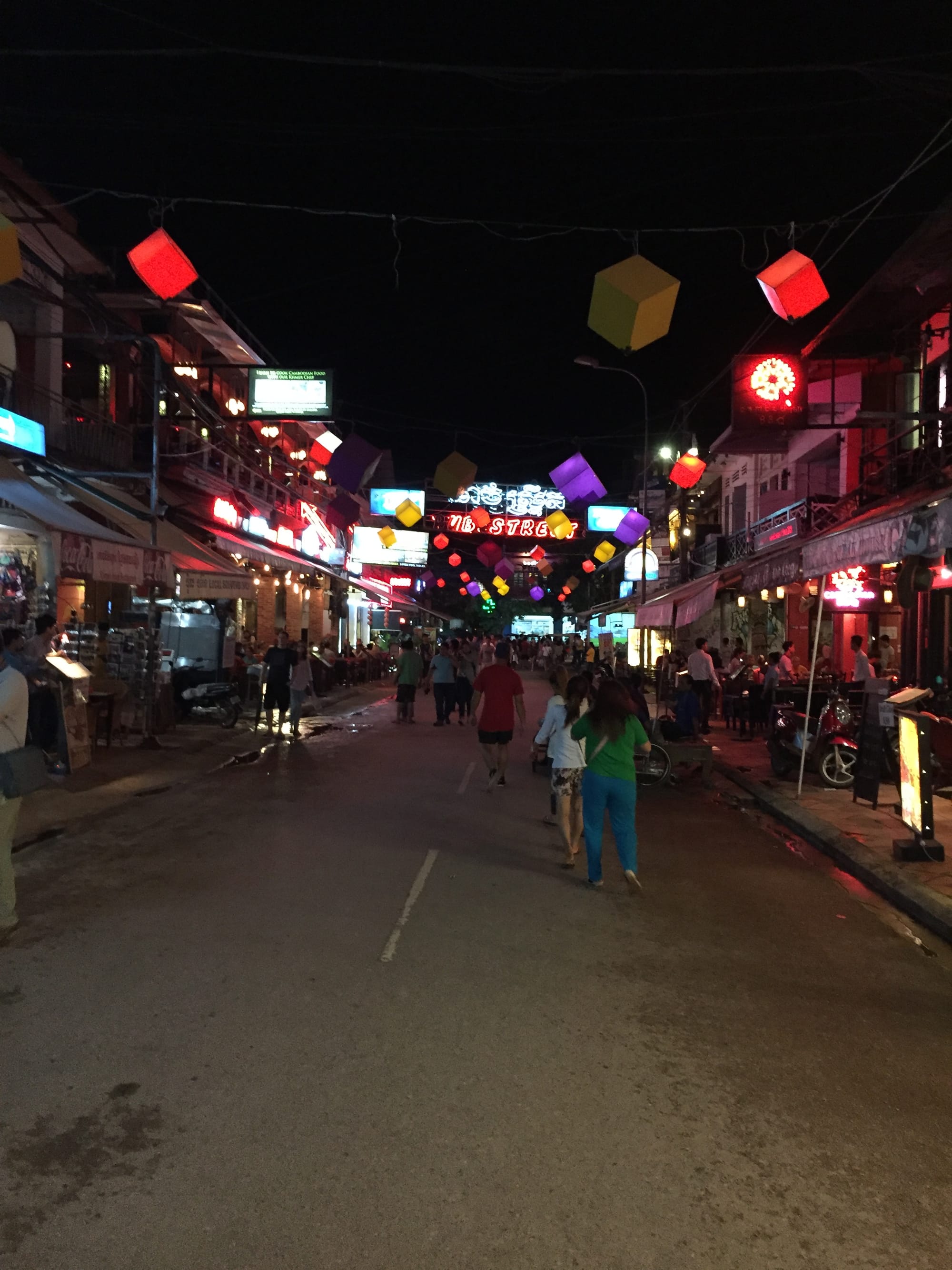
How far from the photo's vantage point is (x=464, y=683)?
933 inches

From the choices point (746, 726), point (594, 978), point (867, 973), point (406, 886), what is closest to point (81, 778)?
point (406, 886)

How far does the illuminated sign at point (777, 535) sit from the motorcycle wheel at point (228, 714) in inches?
508

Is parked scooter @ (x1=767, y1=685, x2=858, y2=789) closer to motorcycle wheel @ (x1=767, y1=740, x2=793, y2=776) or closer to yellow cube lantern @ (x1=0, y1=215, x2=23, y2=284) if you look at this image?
motorcycle wheel @ (x1=767, y1=740, x2=793, y2=776)

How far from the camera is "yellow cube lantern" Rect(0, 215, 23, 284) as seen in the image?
30.6 feet

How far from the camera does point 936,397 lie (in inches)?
691

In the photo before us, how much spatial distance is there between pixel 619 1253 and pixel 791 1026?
2359 mm

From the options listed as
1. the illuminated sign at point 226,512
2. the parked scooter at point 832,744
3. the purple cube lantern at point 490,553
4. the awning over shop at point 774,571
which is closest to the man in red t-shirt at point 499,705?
the parked scooter at point 832,744

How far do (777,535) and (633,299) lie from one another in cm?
1787

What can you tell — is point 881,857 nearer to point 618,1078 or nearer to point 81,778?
point 618,1078

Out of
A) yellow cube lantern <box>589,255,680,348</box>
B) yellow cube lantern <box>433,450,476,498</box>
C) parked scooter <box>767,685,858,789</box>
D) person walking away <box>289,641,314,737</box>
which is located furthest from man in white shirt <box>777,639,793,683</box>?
yellow cube lantern <box>589,255,680,348</box>

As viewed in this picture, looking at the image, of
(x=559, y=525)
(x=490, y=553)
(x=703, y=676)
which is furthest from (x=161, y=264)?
(x=490, y=553)

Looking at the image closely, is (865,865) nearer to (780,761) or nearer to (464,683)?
(780,761)

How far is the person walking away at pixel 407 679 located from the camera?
22.2m

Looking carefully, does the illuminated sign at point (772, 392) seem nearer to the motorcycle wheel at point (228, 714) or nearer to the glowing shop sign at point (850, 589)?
the glowing shop sign at point (850, 589)
